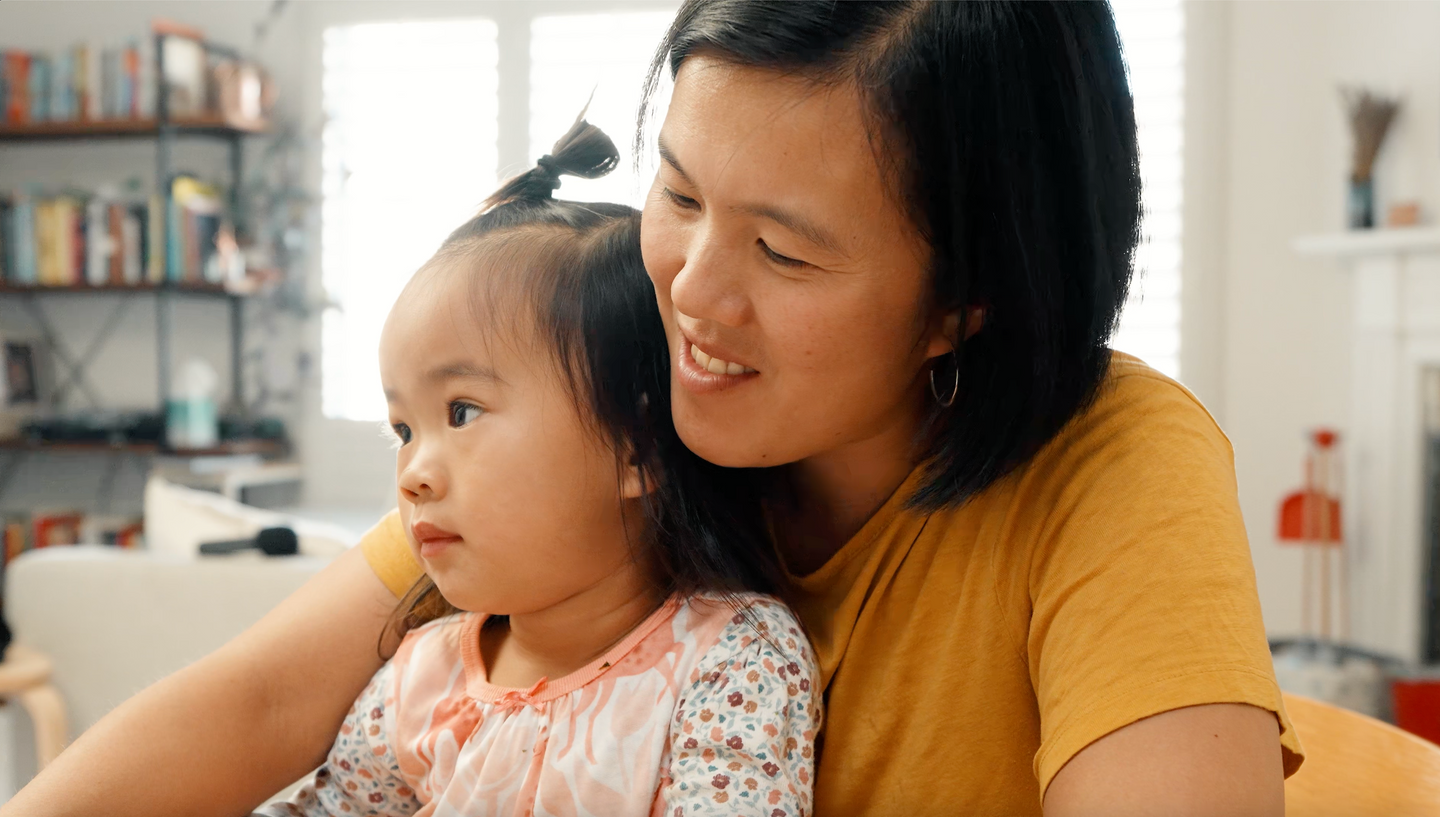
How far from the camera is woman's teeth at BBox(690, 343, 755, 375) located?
0.79 meters

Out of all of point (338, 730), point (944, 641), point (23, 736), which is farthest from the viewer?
point (23, 736)

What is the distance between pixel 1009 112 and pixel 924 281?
12 centimetres

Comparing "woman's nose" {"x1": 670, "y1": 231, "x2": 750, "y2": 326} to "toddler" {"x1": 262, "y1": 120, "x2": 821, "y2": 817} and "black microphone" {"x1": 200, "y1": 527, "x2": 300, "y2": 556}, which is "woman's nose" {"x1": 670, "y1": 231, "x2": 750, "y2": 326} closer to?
"toddler" {"x1": 262, "y1": 120, "x2": 821, "y2": 817}

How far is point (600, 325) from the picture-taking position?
0.88m

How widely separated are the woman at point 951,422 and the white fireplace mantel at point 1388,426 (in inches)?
103

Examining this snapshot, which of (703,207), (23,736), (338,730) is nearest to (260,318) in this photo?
(23,736)

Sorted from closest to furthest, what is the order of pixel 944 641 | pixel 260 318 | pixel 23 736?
pixel 944 641, pixel 23 736, pixel 260 318

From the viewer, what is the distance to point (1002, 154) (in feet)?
2.41

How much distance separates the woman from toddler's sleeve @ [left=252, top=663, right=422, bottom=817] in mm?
63

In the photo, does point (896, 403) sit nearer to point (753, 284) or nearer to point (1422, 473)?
point (753, 284)

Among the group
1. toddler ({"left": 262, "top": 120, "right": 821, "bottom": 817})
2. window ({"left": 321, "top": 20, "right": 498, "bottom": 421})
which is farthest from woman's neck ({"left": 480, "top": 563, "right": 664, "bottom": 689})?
window ({"left": 321, "top": 20, "right": 498, "bottom": 421})

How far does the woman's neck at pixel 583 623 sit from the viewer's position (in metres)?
0.90

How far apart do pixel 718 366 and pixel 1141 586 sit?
0.30 m

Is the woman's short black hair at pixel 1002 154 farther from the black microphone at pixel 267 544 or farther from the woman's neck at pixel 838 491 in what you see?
the black microphone at pixel 267 544
